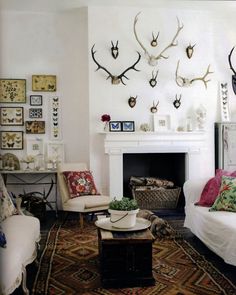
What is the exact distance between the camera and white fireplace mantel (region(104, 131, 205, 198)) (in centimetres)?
500

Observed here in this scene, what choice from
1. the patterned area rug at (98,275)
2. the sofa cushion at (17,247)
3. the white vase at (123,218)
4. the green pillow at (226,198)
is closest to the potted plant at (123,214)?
the white vase at (123,218)

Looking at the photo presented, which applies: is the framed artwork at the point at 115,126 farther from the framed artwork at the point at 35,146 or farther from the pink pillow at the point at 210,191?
the pink pillow at the point at 210,191

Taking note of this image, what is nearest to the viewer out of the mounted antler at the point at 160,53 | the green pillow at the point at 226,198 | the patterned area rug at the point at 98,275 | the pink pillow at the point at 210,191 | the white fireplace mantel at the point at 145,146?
the patterned area rug at the point at 98,275

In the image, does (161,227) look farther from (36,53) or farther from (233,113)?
(36,53)

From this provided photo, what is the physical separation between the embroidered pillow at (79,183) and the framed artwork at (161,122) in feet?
4.34

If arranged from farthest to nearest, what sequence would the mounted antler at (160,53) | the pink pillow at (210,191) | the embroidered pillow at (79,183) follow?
the mounted antler at (160,53) → the embroidered pillow at (79,183) → the pink pillow at (210,191)

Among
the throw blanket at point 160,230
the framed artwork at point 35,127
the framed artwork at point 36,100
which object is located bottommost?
the throw blanket at point 160,230

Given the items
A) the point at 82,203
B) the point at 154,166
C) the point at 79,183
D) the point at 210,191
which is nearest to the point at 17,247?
the point at 82,203

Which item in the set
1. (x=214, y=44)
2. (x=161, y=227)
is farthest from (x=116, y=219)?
(x=214, y=44)

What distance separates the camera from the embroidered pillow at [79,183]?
4.39 m

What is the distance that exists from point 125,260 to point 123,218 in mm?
314

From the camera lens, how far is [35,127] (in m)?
5.25

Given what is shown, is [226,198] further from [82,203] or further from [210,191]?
[82,203]

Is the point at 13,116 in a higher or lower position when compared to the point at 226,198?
higher
